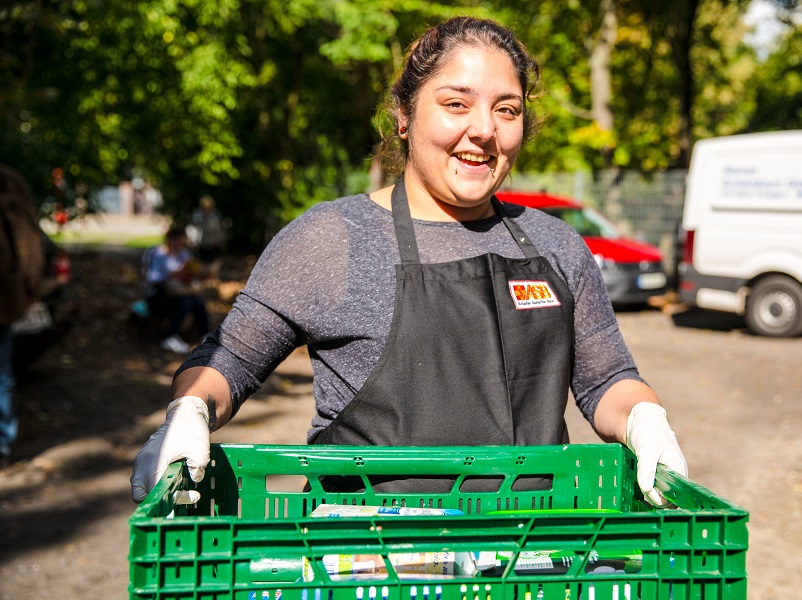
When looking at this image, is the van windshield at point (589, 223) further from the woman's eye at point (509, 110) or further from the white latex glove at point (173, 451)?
the white latex glove at point (173, 451)

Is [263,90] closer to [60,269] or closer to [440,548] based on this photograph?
[60,269]

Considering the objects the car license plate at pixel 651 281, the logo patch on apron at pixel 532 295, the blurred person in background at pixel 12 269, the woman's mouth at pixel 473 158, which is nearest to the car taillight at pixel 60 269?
the blurred person in background at pixel 12 269

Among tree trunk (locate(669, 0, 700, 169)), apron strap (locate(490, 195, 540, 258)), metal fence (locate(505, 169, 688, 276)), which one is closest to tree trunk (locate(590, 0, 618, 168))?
metal fence (locate(505, 169, 688, 276))

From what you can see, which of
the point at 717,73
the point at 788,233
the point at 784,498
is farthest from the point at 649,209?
the point at 784,498

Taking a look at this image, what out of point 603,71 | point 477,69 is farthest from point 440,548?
point 603,71

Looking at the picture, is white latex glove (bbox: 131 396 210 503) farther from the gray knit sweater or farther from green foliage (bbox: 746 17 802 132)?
green foliage (bbox: 746 17 802 132)

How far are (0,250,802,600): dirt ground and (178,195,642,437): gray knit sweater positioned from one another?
271 cm

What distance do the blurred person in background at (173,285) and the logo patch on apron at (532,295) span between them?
335 inches

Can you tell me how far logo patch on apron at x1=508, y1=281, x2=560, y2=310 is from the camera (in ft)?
6.84

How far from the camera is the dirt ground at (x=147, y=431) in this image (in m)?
4.72

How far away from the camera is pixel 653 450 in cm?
191

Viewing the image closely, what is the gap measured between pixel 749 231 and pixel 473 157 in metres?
10.7

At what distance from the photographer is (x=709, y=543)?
1.44 meters

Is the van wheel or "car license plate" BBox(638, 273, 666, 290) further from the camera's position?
"car license plate" BBox(638, 273, 666, 290)
